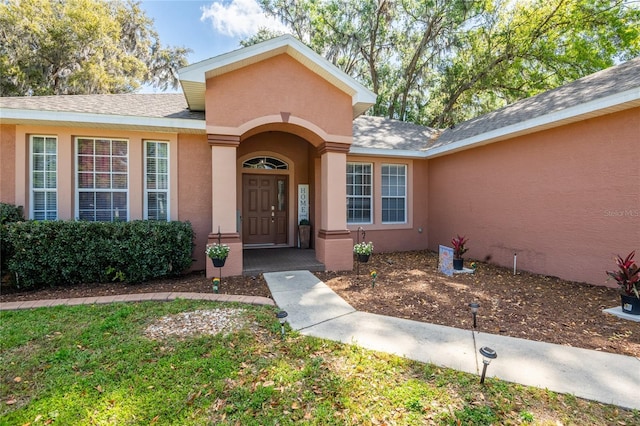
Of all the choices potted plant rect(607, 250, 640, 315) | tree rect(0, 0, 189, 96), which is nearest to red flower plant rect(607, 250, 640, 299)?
potted plant rect(607, 250, 640, 315)

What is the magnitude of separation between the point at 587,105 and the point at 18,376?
29.4 ft

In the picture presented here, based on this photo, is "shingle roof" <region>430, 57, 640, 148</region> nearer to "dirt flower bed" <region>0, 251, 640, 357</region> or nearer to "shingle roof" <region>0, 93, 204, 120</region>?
"dirt flower bed" <region>0, 251, 640, 357</region>

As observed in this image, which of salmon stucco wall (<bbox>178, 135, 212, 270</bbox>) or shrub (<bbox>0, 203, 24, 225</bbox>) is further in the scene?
salmon stucco wall (<bbox>178, 135, 212, 270</bbox>)

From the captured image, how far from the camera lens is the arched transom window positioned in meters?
9.50

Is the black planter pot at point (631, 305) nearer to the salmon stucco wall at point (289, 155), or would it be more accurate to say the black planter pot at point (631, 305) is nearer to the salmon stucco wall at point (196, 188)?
the salmon stucco wall at point (289, 155)

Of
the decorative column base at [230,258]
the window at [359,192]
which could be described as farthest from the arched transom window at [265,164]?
the decorative column base at [230,258]

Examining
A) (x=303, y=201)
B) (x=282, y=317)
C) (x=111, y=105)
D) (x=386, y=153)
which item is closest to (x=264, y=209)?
(x=303, y=201)

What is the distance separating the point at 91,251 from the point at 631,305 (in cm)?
897

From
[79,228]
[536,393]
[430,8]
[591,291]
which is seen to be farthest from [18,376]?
[430,8]

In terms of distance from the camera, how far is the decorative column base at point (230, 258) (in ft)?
20.6

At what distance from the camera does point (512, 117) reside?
7.65 meters

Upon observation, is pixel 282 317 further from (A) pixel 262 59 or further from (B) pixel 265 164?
(B) pixel 265 164

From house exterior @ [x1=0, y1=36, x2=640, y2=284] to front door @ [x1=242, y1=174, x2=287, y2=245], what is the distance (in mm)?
2029

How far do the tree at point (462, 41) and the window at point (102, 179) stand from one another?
1329 cm
